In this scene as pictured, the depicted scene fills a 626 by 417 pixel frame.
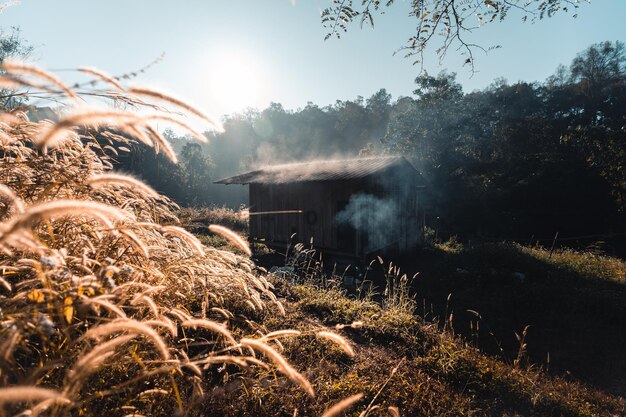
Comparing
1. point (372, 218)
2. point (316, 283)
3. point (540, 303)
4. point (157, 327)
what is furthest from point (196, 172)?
point (157, 327)

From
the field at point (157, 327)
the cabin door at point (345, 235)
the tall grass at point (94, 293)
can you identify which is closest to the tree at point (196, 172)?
the cabin door at point (345, 235)

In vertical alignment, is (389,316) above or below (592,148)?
below

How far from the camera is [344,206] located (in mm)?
13594

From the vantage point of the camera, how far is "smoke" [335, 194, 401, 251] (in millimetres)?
13242

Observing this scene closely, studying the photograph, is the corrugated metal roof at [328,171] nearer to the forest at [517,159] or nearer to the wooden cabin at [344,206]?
the wooden cabin at [344,206]

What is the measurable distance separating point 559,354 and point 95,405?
27.5 ft

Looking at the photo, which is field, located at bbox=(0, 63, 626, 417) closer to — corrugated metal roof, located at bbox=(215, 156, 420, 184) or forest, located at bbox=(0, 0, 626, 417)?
forest, located at bbox=(0, 0, 626, 417)

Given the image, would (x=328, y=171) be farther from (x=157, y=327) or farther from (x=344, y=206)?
(x=157, y=327)

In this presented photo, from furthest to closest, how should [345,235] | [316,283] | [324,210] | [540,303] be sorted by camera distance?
[324,210] < [345,235] < [540,303] < [316,283]

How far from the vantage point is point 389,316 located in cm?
392

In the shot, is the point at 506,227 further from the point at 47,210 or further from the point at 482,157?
the point at 47,210

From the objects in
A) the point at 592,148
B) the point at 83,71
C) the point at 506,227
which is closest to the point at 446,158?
the point at 506,227

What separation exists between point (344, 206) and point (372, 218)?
1.27 meters

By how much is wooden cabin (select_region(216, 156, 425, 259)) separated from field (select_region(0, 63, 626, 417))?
8.83 meters
